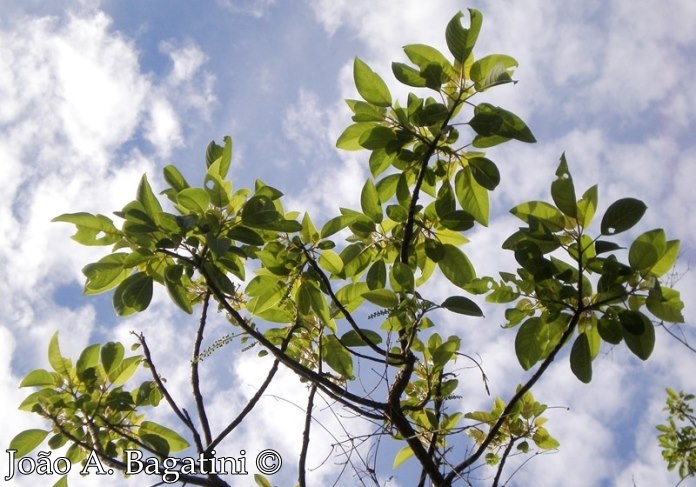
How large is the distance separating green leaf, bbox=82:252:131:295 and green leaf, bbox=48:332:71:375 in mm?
448

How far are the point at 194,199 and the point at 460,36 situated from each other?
0.87m

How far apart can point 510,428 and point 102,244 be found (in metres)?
1.52

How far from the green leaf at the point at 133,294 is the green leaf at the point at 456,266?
0.86 m

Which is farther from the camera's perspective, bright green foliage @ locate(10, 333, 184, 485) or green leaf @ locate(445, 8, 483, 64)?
bright green foliage @ locate(10, 333, 184, 485)

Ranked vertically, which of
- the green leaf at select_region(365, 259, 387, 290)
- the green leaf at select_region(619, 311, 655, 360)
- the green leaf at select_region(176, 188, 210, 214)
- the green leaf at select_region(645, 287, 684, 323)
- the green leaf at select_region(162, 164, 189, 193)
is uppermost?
the green leaf at select_region(162, 164, 189, 193)

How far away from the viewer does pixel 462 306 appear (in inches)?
67.3

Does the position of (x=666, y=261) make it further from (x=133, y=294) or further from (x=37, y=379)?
(x=37, y=379)

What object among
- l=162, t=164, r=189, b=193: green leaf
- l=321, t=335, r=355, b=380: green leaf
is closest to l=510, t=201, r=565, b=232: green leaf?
l=321, t=335, r=355, b=380: green leaf

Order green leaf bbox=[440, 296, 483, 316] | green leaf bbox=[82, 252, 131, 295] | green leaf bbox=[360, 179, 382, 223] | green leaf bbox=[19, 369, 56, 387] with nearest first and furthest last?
1. green leaf bbox=[440, 296, 483, 316]
2. green leaf bbox=[82, 252, 131, 295]
3. green leaf bbox=[360, 179, 382, 223]
4. green leaf bbox=[19, 369, 56, 387]

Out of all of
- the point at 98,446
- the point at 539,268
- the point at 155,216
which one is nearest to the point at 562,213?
the point at 539,268

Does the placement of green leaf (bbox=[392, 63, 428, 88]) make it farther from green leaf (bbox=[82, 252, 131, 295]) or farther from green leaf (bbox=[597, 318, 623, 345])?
green leaf (bbox=[82, 252, 131, 295])

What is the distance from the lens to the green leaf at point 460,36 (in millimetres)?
1723

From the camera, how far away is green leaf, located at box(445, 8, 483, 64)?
5.65 feet

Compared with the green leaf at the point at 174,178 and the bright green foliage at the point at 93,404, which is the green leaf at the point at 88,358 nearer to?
the bright green foliage at the point at 93,404
